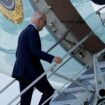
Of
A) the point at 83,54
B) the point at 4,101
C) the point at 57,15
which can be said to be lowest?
the point at 4,101

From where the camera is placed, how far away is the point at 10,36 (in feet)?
21.7

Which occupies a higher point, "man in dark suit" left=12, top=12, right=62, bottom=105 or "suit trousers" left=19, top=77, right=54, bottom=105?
"man in dark suit" left=12, top=12, right=62, bottom=105

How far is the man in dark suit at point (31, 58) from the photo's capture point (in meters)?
5.04

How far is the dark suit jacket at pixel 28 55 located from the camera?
16.5 ft

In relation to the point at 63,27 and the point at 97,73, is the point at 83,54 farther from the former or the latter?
the point at 97,73

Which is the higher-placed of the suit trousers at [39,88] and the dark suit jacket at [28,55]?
the dark suit jacket at [28,55]

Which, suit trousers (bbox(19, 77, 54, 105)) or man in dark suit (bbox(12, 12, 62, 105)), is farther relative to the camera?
suit trousers (bbox(19, 77, 54, 105))

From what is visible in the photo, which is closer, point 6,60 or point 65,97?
point 65,97

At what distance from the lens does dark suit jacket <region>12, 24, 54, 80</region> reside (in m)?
5.04

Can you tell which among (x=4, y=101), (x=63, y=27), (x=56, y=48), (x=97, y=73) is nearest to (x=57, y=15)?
(x=63, y=27)

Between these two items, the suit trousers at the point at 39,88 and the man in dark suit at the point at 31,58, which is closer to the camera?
the man in dark suit at the point at 31,58

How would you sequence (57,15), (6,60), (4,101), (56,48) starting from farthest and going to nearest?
(4,101) < (6,60) < (56,48) < (57,15)

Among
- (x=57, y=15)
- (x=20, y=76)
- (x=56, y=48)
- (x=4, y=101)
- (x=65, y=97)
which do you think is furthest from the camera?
(x=4, y=101)

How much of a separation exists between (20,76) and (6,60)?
1.65 m
